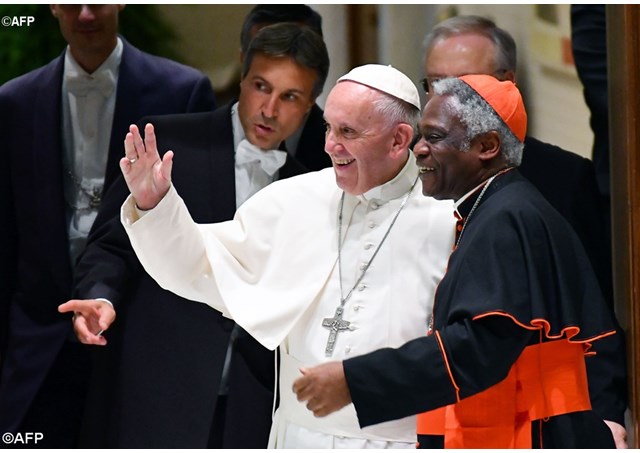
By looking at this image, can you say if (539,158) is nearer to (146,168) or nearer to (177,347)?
(177,347)

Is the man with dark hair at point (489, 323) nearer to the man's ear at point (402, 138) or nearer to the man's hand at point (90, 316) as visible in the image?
the man's ear at point (402, 138)

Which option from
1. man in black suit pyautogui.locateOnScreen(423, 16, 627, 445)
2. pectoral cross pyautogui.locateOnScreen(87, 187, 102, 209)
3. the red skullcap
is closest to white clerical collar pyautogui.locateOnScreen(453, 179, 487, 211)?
the red skullcap

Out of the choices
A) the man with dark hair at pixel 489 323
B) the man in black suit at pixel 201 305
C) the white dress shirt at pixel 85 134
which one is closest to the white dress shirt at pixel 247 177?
the man in black suit at pixel 201 305

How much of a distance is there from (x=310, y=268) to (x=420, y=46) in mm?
1251

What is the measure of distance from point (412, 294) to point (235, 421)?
89 centimetres

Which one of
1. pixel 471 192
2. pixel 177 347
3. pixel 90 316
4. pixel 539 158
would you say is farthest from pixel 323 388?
pixel 539 158

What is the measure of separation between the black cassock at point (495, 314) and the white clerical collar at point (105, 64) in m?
1.69

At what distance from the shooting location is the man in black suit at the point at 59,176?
4492mm

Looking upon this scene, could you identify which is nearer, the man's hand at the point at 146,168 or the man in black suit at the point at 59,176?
the man's hand at the point at 146,168

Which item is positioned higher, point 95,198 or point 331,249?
point 95,198

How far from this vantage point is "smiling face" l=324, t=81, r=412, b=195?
12.3 ft

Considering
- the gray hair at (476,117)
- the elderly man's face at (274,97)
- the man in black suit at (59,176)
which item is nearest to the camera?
the gray hair at (476,117)

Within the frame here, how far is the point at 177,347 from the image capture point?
434 cm

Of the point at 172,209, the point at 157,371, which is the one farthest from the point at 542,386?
the point at 157,371
